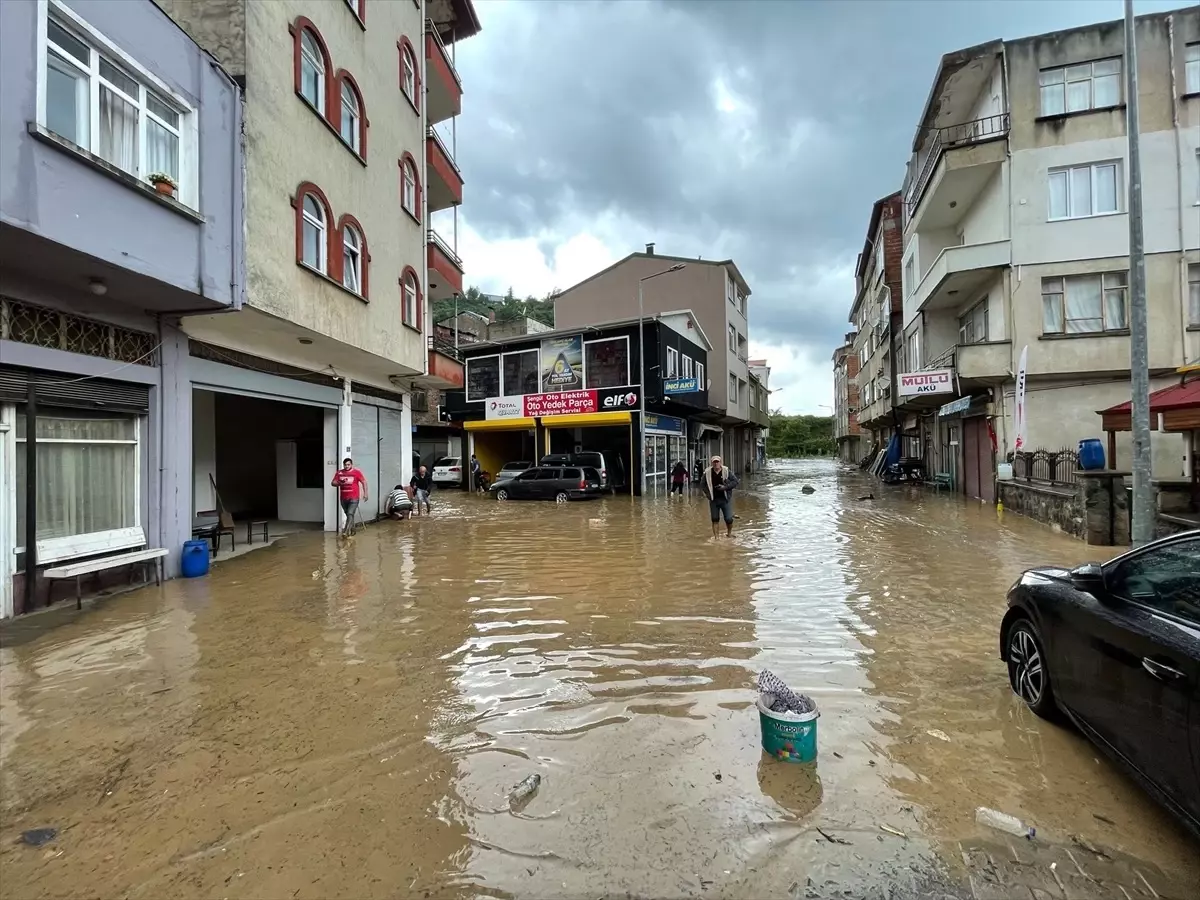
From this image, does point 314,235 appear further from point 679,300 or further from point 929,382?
point 679,300

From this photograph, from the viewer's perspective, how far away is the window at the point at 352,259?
40.5 feet

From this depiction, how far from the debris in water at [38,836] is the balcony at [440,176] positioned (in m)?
17.4

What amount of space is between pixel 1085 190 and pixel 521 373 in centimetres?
2143

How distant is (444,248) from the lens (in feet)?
58.9

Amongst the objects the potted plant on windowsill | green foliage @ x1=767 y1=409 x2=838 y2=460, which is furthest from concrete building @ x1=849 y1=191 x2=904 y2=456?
green foliage @ x1=767 y1=409 x2=838 y2=460

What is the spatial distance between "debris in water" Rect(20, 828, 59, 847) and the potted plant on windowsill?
737 cm

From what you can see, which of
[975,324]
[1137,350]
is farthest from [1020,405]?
[1137,350]

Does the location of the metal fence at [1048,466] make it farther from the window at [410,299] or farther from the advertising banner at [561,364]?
the advertising banner at [561,364]

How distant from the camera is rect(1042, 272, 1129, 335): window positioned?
17.1m

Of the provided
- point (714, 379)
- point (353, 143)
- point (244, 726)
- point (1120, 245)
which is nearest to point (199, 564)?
point (244, 726)

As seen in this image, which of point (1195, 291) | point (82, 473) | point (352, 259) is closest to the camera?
point (82, 473)

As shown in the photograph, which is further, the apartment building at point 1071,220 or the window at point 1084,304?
the window at point 1084,304

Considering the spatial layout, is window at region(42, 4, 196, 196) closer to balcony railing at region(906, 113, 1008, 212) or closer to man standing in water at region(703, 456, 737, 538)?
man standing in water at region(703, 456, 737, 538)

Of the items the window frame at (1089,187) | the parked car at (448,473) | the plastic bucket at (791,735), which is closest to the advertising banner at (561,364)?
the parked car at (448,473)
